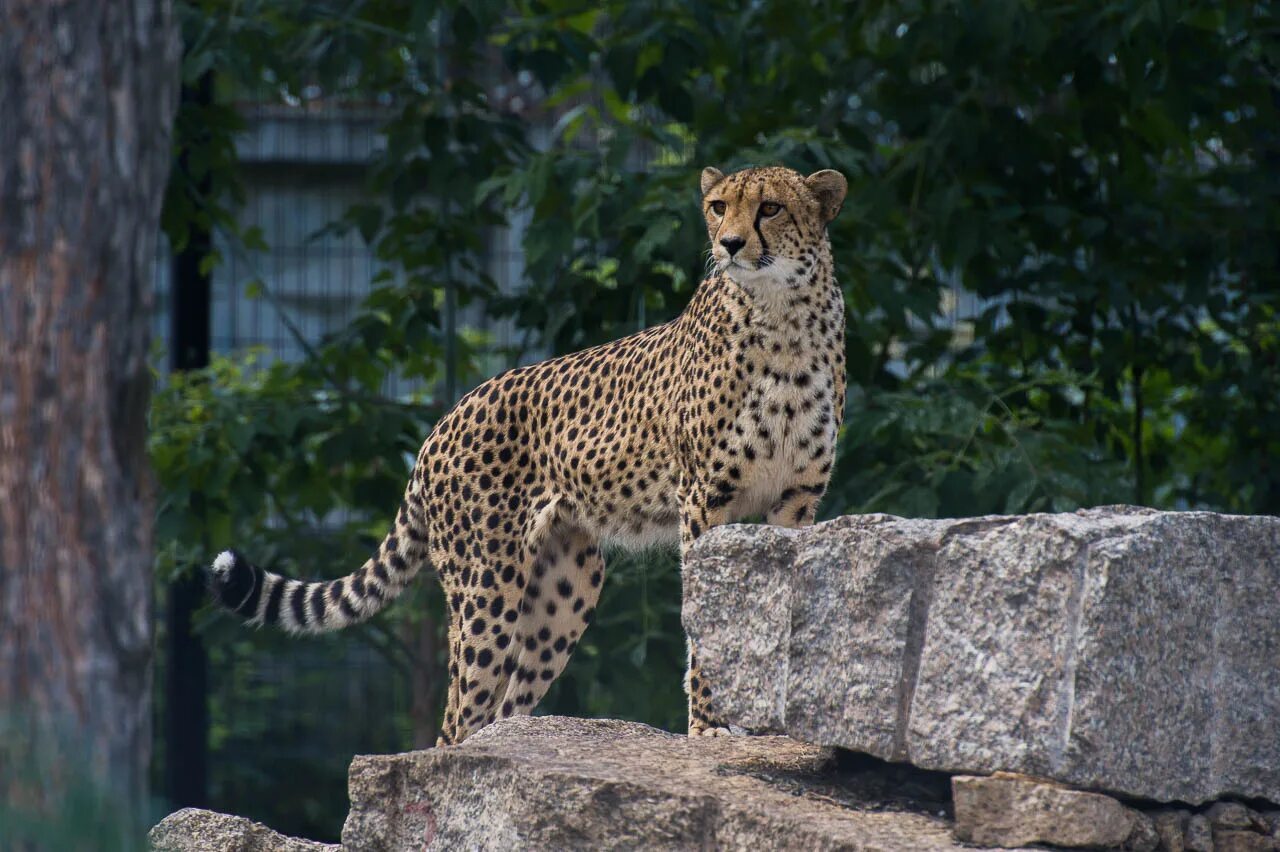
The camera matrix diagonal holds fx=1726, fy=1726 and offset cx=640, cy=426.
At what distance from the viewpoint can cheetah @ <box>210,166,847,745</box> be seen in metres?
4.51

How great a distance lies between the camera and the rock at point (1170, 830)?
3.18 meters

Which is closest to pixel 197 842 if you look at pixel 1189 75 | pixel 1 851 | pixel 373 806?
pixel 373 806

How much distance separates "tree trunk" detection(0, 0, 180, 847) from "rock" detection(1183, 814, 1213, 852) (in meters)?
1.88

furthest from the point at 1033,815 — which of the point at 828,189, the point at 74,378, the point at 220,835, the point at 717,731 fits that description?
the point at 220,835

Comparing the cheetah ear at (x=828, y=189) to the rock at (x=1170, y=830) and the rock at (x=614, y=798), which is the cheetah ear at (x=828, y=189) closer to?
the rock at (x=614, y=798)

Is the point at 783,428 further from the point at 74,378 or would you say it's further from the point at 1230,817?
the point at 74,378

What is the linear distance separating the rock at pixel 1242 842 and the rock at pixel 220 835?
2151 millimetres

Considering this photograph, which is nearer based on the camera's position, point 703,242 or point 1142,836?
point 1142,836

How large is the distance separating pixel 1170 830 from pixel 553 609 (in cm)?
230

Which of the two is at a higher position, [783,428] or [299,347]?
[299,347]

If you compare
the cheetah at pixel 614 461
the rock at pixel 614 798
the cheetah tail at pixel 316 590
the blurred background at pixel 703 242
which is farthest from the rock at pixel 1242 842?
the cheetah tail at pixel 316 590

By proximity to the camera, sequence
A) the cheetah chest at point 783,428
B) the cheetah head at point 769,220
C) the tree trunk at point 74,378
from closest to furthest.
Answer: the tree trunk at point 74,378 < the cheetah head at point 769,220 < the cheetah chest at point 783,428

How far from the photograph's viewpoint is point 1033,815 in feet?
10.1

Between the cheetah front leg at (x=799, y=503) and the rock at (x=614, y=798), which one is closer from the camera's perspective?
the rock at (x=614, y=798)
